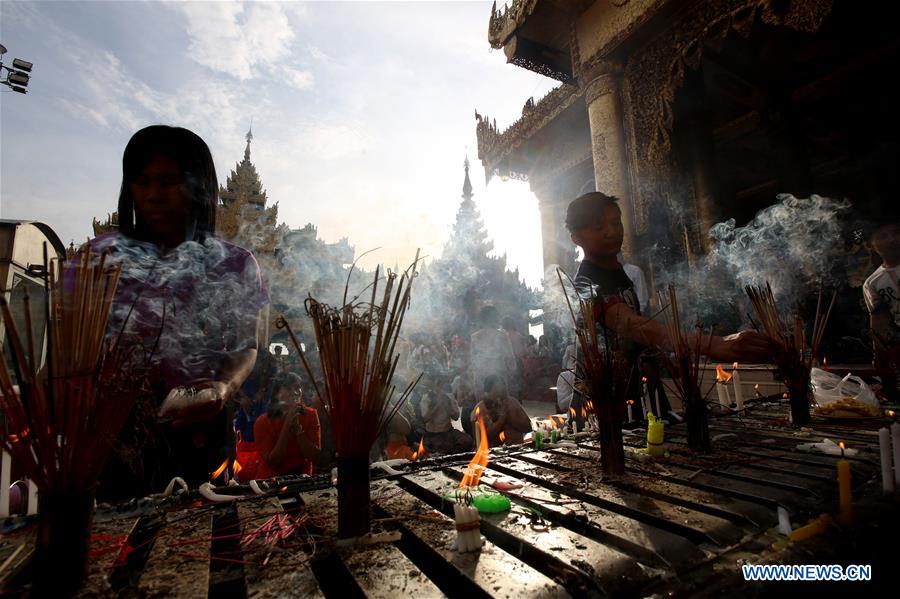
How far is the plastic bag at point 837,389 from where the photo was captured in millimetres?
3025

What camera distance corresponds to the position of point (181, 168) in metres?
2.21

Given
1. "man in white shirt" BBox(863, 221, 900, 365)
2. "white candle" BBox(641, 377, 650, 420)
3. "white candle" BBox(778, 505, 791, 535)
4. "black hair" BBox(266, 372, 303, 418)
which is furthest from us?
"man in white shirt" BBox(863, 221, 900, 365)

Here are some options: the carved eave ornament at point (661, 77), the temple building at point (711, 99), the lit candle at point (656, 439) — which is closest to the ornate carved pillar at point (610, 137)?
the temple building at point (711, 99)

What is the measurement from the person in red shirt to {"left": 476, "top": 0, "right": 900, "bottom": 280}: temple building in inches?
235

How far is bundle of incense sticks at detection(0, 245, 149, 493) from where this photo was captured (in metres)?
1.10

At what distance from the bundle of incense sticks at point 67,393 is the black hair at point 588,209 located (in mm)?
3129

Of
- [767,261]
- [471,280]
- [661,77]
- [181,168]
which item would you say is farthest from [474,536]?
[471,280]

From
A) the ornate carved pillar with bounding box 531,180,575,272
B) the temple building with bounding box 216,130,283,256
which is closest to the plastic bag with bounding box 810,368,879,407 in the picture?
the ornate carved pillar with bounding box 531,180,575,272

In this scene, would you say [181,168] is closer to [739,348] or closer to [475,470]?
[475,470]

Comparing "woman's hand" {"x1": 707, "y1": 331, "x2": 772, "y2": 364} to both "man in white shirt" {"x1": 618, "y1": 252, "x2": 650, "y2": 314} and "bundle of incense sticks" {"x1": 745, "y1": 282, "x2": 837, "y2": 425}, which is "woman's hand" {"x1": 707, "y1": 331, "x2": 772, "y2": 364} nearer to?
"bundle of incense sticks" {"x1": 745, "y1": 282, "x2": 837, "y2": 425}

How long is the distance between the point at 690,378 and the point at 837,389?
5.88 ft

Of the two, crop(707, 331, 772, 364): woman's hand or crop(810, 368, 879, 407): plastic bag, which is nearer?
crop(707, 331, 772, 364): woman's hand

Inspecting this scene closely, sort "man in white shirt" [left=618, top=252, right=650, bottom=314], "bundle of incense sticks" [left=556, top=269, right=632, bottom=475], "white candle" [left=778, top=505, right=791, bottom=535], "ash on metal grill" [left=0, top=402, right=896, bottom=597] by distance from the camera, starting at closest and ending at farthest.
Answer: "ash on metal grill" [left=0, top=402, right=896, bottom=597] < "white candle" [left=778, top=505, right=791, bottom=535] < "bundle of incense sticks" [left=556, top=269, right=632, bottom=475] < "man in white shirt" [left=618, top=252, right=650, bottom=314]

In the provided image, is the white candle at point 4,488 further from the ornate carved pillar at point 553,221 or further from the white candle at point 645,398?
the ornate carved pillar at point 553,221
